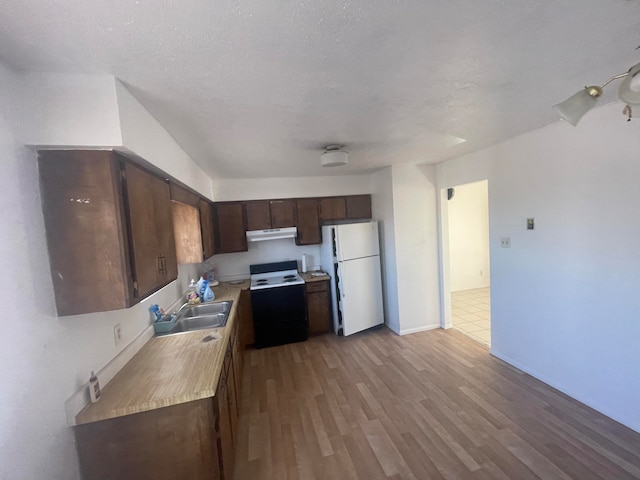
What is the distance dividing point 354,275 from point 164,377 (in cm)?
269

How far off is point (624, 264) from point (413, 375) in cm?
194

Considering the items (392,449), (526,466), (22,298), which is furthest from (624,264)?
(22,298)

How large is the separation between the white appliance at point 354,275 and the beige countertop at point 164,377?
2005 millimetres

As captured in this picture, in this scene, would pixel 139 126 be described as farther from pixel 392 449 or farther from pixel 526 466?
pixel 526 466

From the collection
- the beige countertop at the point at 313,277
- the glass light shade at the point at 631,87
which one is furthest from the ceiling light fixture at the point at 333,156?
the beige countertop at the point at 313,277

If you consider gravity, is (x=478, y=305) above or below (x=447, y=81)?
below

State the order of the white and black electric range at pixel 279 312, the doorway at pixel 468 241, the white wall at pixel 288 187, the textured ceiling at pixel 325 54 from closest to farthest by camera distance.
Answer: the textured ceiling at pixel 325 54, the white and black electric range at pixel 279 312, the white wall at pixel 288 187, the doorway at pixel 468 241

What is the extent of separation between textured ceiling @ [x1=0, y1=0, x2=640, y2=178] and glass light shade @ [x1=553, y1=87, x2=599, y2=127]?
29 centimetres

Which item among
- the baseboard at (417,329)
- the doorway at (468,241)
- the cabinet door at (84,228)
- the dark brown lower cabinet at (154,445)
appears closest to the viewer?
the cabinet door at (84,228)

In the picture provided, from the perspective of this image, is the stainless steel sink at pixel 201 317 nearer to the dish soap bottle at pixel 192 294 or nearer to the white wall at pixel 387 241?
the dish soap bottle at pixel 192 294

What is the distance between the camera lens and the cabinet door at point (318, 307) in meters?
3.94

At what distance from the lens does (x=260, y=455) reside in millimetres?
1992

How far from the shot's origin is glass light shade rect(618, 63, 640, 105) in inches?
37.5

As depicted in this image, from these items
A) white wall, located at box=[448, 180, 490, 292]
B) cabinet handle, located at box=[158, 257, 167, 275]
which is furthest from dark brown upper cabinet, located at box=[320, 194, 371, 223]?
cabinet handle, located at box=[158, 257, 167, 275]
